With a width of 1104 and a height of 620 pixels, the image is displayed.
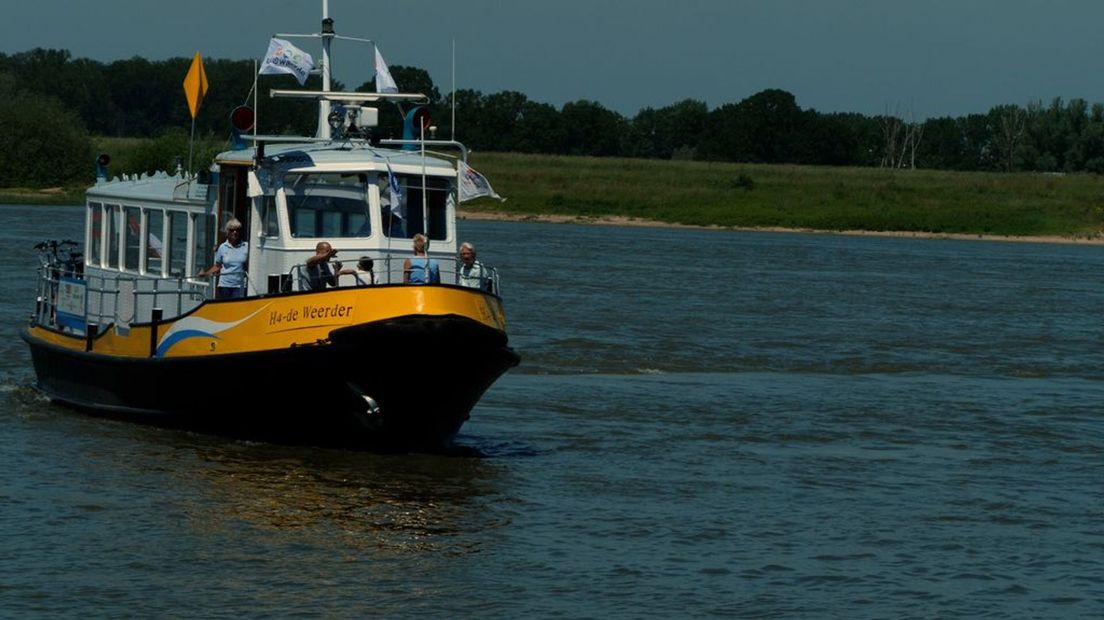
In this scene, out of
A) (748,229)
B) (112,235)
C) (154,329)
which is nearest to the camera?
(154,329)

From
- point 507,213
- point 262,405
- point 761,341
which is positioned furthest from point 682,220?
point 262,405

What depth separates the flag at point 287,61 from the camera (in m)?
19.3

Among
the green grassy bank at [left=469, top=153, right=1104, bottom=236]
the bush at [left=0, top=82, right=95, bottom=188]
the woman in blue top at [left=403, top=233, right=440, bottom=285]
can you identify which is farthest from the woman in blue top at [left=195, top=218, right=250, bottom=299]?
the bush at [left=0, top=82, right=95, bottom=188]

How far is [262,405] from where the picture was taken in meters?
18.0

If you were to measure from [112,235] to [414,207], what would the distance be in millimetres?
4952

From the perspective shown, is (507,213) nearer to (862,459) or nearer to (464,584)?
(862,459)

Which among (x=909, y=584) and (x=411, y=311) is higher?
(x=411, y=311)

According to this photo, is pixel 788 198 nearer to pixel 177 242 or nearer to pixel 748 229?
pixel 748 229

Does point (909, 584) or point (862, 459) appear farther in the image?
point (862, 459)

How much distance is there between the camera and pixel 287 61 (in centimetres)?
1942

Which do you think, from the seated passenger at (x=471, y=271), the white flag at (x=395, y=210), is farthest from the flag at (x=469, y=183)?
the seated passenger at (x=471, y=271)

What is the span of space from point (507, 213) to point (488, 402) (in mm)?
62463

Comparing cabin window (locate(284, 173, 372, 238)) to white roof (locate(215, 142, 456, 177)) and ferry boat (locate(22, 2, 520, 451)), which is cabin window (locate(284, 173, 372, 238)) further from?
white roof (locate(215, 142, 456, 177))

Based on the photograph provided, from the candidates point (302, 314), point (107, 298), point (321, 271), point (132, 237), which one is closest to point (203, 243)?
point (107, 298)
